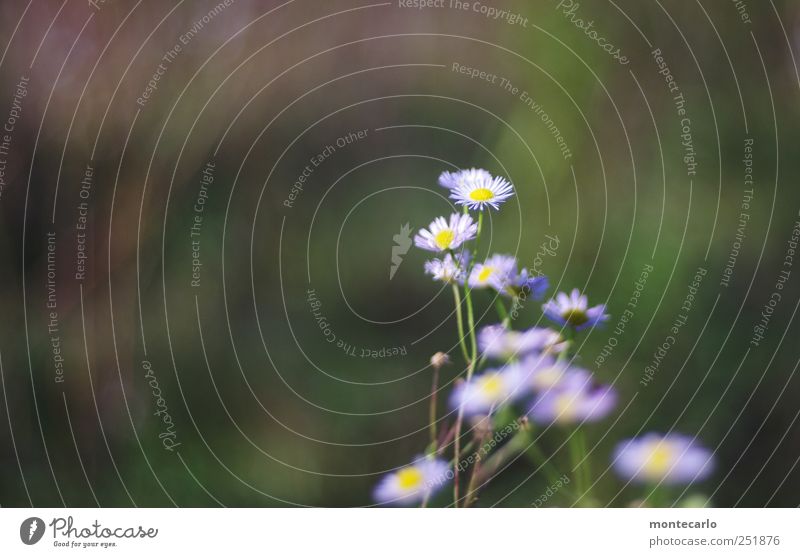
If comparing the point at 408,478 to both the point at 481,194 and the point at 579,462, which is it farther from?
the point at 481,194

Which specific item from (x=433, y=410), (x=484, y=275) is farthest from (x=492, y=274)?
(x=433, y=410)

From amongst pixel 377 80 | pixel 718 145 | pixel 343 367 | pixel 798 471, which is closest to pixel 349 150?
pixel 377 80

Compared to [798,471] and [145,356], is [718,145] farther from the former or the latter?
[145,356]

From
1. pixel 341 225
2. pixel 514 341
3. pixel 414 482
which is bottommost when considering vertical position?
pixel 414 482

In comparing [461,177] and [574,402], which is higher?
[461,177]

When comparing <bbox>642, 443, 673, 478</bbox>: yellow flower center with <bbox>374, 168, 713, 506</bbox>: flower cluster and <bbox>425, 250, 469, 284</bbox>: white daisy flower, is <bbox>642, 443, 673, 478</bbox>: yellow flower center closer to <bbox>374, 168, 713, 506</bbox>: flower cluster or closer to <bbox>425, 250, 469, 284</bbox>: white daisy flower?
<bbox>374, 168, 713, 506</bbox>: flower cluster

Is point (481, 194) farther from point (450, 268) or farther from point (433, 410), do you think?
point (433, 410)
